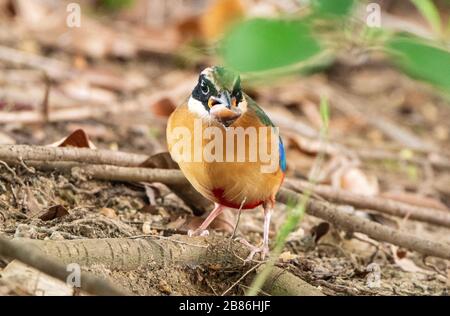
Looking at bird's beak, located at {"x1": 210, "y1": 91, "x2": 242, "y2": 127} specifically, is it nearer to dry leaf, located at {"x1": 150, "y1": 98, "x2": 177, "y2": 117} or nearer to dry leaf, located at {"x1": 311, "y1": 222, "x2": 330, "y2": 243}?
dry leaf, located at {"x1": 311, "y1": 222, "x2": 330, "y2": 243}

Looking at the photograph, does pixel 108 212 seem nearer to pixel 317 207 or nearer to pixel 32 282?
pixel 317 207

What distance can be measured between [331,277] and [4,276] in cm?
121

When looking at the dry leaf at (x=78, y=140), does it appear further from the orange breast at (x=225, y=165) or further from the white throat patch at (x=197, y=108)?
the white throat patch at (x=197, y=108)

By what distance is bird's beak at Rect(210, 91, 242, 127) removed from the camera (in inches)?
105

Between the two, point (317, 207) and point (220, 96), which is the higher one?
point (220, 96)

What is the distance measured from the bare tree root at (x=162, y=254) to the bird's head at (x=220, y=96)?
0.43 metres

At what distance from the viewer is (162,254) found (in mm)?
2740

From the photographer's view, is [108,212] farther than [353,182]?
No

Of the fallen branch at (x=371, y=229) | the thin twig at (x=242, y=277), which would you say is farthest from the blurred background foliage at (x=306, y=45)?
the fallen branch at (x=371, y=229)

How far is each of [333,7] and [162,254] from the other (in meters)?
1.19

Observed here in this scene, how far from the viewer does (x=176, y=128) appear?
A: 285 centimetres

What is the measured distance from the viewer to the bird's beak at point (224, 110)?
2.67 meters

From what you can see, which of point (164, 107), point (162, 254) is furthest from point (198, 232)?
point (164, 107)

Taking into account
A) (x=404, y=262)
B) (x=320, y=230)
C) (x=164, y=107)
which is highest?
(x=164, y=107)
